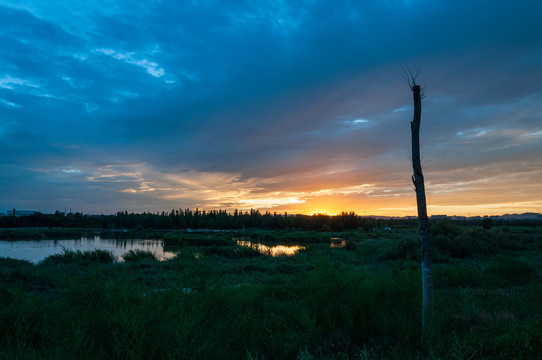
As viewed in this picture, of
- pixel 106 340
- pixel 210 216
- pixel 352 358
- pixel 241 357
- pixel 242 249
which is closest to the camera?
pixel 106 340

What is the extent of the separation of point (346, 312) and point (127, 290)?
15.2ft

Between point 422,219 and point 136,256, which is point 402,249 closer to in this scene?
point 422,219

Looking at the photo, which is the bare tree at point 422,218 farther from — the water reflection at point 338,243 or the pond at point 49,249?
the water reflection at point 338,243

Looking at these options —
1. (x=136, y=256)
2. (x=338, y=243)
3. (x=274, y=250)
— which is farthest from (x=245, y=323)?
(x=338, y=243)

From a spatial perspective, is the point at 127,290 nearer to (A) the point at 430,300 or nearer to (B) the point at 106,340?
(B) the point at 106,340

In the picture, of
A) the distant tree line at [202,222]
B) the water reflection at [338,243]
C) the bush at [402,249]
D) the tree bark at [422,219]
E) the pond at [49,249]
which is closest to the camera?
the tree bark at [422,219]

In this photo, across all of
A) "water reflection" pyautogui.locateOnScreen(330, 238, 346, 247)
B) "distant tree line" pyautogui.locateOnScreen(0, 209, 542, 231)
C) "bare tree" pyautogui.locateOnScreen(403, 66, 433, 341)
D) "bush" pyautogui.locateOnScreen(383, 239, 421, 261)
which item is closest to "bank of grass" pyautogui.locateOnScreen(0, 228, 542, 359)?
"bare tree" pyautogui.locateOnScreen(403, 66, 433, 341)

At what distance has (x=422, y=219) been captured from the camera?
611cm

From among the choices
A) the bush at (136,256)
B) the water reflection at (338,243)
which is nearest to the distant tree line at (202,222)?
the water reflection at (338,243)

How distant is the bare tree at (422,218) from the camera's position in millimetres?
5875

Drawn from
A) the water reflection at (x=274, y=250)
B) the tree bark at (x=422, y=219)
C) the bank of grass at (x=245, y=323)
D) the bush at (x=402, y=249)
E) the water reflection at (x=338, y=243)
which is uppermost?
the tree bark at (x=422, y=219)

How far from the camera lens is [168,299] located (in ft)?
20.2

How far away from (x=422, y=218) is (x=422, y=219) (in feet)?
0.07

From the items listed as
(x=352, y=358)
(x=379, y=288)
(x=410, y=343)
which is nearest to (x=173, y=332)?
(x=352, y=358)
